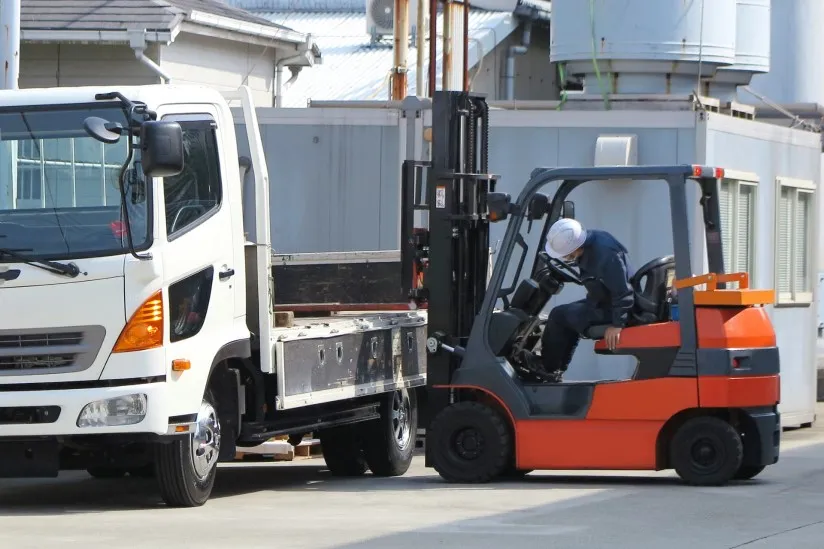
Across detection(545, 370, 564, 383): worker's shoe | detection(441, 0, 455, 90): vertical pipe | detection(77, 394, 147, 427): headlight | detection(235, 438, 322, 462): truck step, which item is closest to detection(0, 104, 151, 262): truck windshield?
detection(77, 394, 147, 427): headlight

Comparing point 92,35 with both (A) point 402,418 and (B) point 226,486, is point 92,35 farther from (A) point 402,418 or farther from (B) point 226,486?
(B) point 226,486

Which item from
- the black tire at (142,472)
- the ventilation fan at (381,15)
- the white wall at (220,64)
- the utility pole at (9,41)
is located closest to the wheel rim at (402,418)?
the black tire at (142,472)

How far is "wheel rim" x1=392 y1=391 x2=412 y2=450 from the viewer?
13664mm

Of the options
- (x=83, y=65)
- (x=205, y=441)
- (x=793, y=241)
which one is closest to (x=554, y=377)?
(x=205, y=441)

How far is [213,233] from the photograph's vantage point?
10.9 m

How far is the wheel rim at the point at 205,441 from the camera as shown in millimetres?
10828

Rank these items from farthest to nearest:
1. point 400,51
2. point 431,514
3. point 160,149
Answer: point 400,51, point 431,514, point 160,149

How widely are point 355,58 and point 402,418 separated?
59.4 ft

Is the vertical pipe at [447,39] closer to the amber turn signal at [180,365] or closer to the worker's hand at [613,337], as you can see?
the worker's hand at [613,337]

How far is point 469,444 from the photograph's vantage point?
12.2 meters

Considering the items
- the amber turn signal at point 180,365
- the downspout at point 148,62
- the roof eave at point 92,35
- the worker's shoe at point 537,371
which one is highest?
the roof eave at point 92,35

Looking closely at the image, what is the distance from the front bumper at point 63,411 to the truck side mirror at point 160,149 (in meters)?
1.28

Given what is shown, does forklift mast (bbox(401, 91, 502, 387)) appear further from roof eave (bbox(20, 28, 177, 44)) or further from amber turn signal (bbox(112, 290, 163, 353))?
roof eave (bbox(20, 28, 177, 44))

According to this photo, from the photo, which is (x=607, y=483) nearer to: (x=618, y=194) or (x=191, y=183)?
(x=191, y=183)
